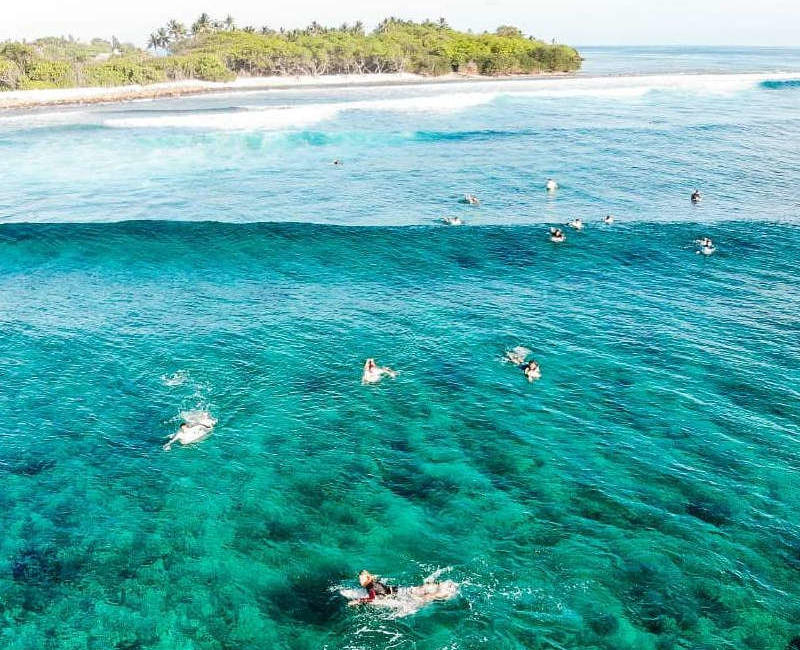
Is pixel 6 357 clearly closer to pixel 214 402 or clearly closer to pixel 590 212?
pixel 214 402

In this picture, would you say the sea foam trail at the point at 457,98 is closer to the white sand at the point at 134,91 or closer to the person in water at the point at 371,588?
the white sand at the point at 134,91

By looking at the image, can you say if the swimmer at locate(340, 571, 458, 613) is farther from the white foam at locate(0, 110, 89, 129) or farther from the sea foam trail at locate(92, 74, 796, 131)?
the white foam at locate(0, 110, 89, 129)

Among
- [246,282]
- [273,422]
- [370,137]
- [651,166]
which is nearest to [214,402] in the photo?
[273,422]

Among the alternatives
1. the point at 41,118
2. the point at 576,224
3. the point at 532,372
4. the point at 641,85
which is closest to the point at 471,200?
the point at 576,224

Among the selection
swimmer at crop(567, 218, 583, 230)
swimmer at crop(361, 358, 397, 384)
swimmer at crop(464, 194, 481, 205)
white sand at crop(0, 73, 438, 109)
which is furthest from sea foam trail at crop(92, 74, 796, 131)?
swimmer at crop(361, 358, 397, 384)

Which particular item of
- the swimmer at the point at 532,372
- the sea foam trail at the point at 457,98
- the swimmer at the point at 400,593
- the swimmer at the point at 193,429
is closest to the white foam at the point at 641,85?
the sea foam trail at the point at 457,98

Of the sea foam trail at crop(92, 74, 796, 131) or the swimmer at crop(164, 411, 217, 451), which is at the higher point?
the sea foam trail at crop(92, 74, 796, 131)
